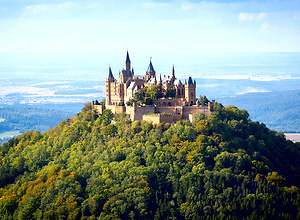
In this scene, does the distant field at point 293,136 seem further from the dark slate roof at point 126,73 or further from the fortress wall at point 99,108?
the fortress wall at point 99,108

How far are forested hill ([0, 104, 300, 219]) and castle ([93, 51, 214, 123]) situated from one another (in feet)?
6.19

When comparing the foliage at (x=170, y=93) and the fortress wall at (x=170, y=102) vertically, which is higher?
the foliage at (x=170, y=93)

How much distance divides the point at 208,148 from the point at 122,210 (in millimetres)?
16302

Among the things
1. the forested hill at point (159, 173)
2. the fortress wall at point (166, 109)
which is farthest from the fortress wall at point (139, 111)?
the forested hill at point (159, 173)

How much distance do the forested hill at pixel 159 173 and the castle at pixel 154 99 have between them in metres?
1.89

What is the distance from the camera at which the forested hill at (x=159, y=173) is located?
66688mm

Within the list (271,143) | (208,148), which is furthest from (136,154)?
(271,143)

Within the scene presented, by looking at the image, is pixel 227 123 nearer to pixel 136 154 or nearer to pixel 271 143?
pixel 271 143

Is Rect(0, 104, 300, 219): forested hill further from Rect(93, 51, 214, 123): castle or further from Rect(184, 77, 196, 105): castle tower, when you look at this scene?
Rect(184, 77, 196, 105): castle tower

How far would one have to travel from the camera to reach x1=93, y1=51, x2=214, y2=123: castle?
80062 millimetres

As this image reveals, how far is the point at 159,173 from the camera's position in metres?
72.0

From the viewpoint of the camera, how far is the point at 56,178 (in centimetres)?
7412

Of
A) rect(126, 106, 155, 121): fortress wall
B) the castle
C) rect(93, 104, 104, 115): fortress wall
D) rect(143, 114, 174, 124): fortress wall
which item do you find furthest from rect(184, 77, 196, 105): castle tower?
rect(93, 104, 104, 115): fortress wall

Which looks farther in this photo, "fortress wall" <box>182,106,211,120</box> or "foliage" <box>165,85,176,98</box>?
"foliage" <box>165,85,176,98</box>
